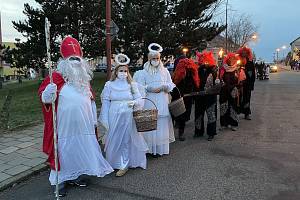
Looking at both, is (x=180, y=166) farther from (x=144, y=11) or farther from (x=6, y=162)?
(x=144, y=11)

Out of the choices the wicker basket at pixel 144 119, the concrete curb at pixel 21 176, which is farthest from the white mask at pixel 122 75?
the concrete curb at pixel 21 176

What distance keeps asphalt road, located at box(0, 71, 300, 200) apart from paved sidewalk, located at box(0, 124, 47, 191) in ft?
0.63

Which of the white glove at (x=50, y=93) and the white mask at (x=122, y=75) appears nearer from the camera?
the white glove at (x=50, y=93)

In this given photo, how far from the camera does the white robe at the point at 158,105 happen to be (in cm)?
652

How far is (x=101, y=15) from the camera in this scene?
21766 millimetres

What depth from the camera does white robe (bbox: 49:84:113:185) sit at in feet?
15.6

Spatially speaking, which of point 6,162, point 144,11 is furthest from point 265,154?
point 144,11

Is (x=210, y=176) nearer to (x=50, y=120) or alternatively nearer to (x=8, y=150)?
(x=50, y=120)

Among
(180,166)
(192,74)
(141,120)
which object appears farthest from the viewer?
(192,74)

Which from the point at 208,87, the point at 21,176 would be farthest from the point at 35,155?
the point at 208,87

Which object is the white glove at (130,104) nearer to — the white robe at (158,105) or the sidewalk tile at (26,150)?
the white robe at (158,105)

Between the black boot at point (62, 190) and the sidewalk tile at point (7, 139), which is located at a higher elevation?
the sidewalk tile at point (7, 139)

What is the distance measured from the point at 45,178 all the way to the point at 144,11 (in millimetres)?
16024

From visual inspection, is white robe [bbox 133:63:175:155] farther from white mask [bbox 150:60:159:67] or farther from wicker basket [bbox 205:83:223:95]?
wicker basket [bbox 205:83:223:95]
